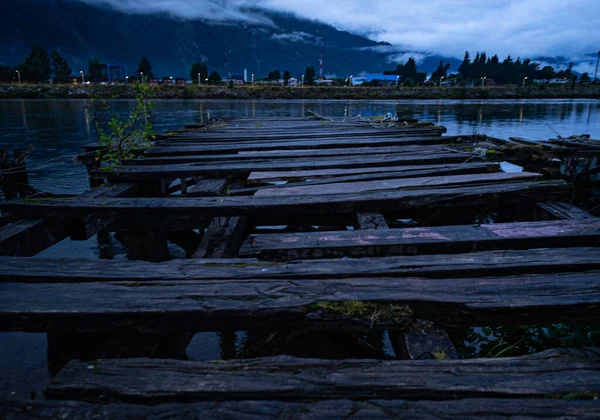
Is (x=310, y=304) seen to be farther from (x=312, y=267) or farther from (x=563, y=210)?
(x=563, y=210)

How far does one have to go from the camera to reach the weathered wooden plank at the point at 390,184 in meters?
4.00

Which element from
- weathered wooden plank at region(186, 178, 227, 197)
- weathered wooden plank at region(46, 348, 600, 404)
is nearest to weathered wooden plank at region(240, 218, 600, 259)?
weathered wooden plank at region(46, 348, 600, 404)

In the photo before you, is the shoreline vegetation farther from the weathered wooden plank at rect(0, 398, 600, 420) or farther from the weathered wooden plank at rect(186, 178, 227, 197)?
the weathered wooden plank at rect(0, 398, 600, 420)

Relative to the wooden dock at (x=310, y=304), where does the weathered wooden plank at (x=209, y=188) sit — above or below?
above

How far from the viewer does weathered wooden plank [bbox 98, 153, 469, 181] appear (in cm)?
521

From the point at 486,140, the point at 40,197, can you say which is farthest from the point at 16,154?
the point at 486,140

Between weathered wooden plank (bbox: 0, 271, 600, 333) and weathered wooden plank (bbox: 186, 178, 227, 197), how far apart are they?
7.43 feet

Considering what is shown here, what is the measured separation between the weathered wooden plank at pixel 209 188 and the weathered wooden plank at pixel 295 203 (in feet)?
1.70

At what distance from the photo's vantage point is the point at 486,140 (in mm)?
8891

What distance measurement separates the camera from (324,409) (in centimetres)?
131

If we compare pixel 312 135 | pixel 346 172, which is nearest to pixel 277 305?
pixel 346 172

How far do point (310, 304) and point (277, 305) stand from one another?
168 millimetres

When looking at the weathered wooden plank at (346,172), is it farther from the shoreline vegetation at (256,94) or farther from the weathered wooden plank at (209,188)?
the shoreline vegetation at (256,94)

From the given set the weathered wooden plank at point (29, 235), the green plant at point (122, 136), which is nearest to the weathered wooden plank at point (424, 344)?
the weathered wooden plank at point (29, 235)
